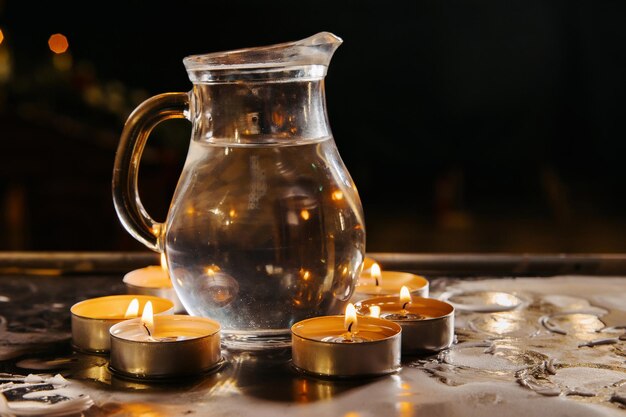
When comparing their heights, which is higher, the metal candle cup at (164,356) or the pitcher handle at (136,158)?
the pitcher handle at (136,158)

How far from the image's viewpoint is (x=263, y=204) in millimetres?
607

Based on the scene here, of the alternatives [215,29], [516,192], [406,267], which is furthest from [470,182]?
Result: [406,267]

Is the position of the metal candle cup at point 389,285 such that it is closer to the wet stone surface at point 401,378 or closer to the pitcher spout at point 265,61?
the wet stone surface at point 401,378

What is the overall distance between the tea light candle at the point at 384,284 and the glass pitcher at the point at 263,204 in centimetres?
9

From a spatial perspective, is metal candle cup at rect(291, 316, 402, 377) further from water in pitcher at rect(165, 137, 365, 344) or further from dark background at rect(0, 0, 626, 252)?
dark background at rect(0, 0, 626, 252)

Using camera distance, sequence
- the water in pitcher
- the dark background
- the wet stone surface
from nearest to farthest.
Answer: the wet stone surface, the water in pitcher, the dark background

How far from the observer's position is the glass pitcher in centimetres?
61

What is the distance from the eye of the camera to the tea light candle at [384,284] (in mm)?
733

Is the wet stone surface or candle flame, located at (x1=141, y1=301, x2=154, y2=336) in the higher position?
candle flame, located at (x1=141, y1=301, x2=154, y2=336)

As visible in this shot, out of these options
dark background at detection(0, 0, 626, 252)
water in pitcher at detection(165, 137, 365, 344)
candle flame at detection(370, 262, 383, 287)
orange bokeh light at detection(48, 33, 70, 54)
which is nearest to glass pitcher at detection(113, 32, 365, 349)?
water in pitcher at detection(165, 137, 365, 344)

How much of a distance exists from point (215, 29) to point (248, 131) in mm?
3900

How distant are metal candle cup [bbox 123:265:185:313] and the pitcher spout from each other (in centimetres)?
19

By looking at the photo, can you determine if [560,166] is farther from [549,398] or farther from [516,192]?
[549,398]

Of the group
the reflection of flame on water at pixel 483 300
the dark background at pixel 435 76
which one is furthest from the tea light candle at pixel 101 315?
the dark background at pixel 435 76
